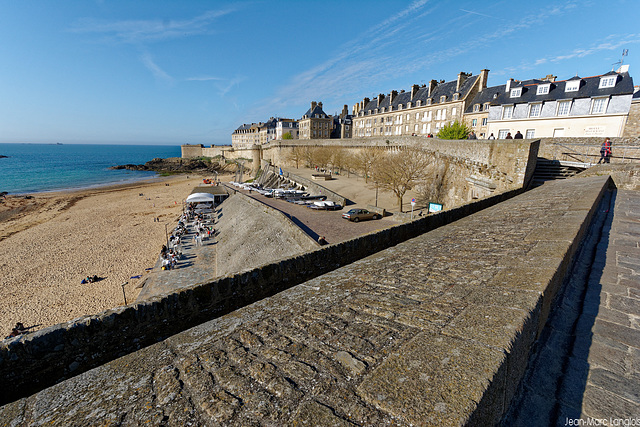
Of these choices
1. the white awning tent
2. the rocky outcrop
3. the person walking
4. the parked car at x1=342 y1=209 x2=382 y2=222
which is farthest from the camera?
the rocky outcrop

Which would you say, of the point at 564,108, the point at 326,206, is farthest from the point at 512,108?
the point at 326,206

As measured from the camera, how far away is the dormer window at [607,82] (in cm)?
2547

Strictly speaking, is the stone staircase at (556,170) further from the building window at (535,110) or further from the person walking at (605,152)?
the building window at (535,110)

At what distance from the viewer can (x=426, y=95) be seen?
49062 millimetres

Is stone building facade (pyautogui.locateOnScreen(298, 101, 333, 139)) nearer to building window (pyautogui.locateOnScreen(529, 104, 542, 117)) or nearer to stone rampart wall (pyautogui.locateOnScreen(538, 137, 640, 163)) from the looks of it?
building window (pyautogui.locateOnScreen(529, 104, 542, 117))

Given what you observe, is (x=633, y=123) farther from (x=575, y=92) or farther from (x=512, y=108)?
(x=512, y=108)

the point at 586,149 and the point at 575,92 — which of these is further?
the point at 575,92

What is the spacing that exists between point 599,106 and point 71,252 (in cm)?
4912

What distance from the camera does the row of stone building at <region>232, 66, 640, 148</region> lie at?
996 inches

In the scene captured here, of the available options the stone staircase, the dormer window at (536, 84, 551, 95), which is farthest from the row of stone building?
the stone staircase

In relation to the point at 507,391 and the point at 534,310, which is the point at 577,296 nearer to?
the point at 534,310

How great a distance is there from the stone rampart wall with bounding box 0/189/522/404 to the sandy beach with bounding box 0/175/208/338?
Answer: 16.0 metres

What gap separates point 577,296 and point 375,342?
3.01m

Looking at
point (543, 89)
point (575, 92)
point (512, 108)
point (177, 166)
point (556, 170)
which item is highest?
point (543, 89)
